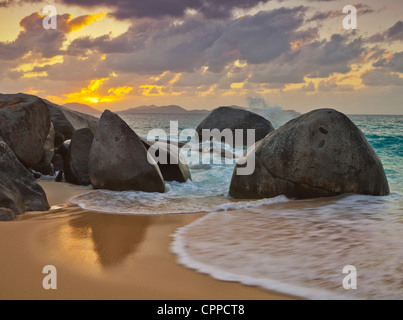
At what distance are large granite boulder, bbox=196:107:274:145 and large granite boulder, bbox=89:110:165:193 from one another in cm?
888

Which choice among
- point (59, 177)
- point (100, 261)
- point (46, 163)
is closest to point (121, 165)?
point (59, 177)

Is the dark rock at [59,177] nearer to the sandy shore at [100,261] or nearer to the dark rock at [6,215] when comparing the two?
the sandy shore at [100,261]

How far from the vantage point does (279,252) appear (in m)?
3.10

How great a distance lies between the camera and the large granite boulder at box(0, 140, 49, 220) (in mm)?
4095

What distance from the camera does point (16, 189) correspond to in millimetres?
4367

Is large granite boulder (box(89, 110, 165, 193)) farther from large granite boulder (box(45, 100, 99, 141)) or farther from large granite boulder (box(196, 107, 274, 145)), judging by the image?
large granite boulder (box(196, 107, 274, 145))

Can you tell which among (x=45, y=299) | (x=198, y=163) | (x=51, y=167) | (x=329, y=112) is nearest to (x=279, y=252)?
(x=45, y=299)

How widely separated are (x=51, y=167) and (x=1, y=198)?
316 cm

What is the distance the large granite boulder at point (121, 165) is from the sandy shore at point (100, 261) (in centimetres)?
161

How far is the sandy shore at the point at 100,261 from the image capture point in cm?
236
